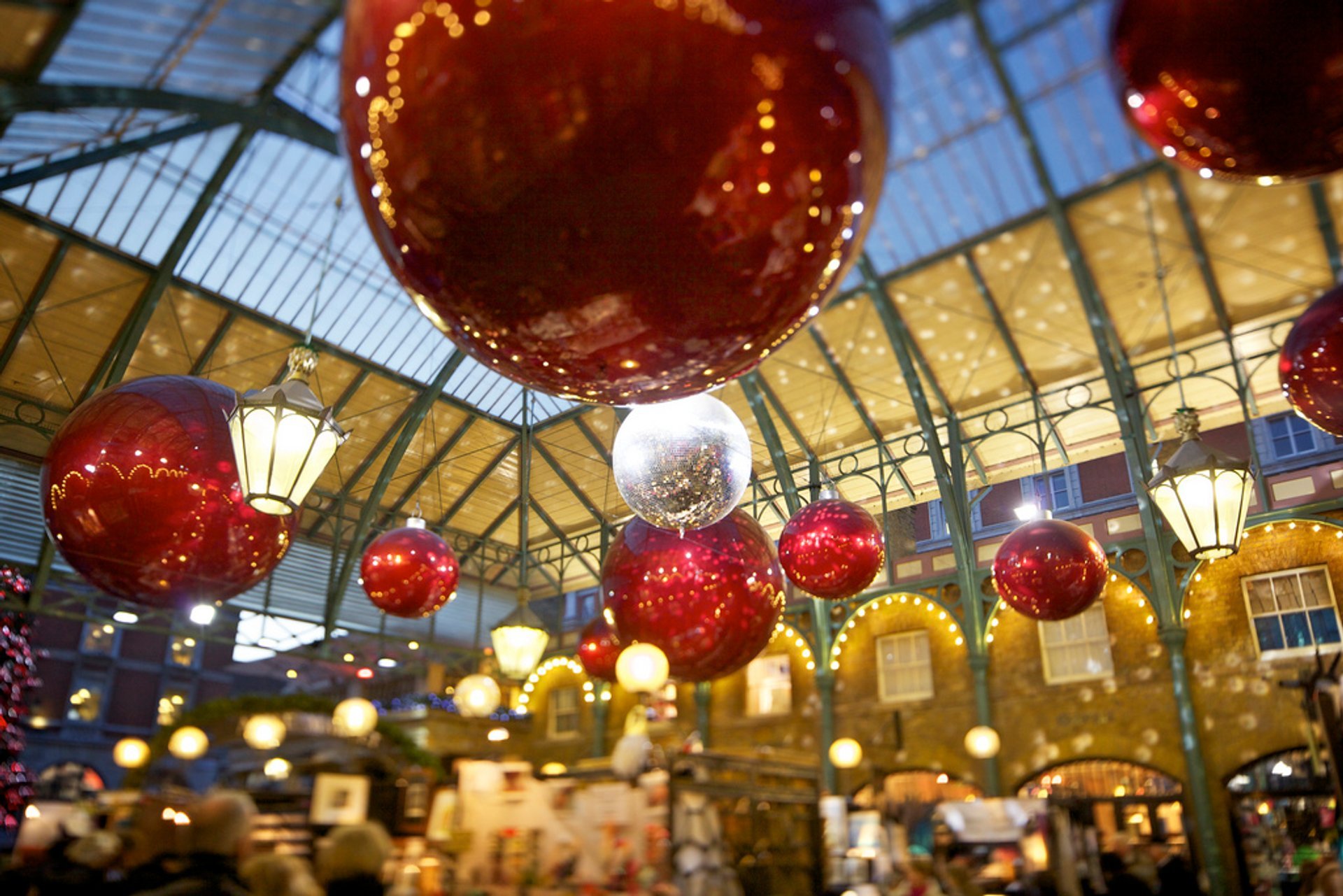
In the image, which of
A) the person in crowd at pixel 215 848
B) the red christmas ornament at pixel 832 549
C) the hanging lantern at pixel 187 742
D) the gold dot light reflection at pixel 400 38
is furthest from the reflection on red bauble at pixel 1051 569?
the hanging lantern at pixel 187 742

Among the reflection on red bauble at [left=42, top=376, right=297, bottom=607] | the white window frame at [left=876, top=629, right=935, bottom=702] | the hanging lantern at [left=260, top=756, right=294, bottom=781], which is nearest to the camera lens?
the reflection on red bauble at [left=42, top=376, right=297, bottom=607]

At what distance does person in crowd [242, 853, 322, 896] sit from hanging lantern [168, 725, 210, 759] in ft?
9.06

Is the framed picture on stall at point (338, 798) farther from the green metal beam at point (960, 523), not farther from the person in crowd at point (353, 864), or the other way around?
the green metal beam at point (960, 523)

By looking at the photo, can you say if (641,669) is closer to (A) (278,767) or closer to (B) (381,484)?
(A) (278,767)

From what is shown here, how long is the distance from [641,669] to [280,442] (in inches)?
101

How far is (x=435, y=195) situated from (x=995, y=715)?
12.6 metres

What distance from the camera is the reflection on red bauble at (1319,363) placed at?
85.6 inches

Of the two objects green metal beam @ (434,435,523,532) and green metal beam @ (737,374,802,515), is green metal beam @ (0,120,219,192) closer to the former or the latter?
green metal beam @ (737,374,802,515)

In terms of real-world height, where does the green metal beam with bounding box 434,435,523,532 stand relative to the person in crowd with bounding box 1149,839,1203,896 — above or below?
above

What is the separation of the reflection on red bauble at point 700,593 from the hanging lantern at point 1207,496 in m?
2.10

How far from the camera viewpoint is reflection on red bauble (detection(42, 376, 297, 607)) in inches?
100

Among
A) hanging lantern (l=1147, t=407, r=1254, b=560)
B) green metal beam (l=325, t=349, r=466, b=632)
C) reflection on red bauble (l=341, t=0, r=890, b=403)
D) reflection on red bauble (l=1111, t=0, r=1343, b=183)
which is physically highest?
green metal beam (l=325, t=349, r=466, b=632)

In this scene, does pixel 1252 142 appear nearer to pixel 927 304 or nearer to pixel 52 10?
pixel 52 10

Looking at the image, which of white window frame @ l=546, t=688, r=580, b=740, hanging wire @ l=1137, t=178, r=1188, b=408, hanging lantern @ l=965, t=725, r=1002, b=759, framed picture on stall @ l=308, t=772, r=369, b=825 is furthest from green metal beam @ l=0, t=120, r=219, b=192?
white window frame @ l=546, t=688, r=580, b=740
